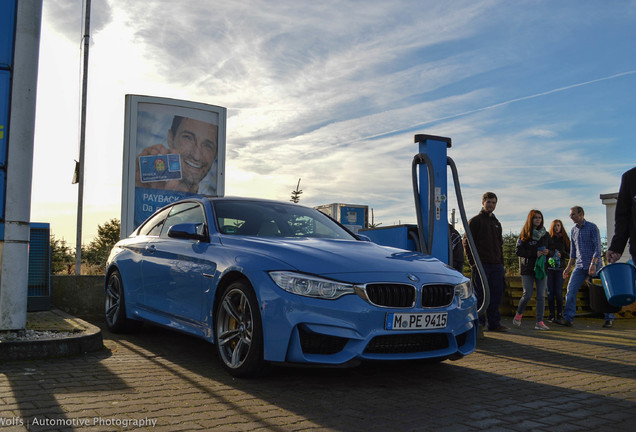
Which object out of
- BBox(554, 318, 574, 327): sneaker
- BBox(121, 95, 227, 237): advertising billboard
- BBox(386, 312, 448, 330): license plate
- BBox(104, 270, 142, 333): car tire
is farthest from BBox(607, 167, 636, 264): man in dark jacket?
BBox(121, 95, 227, 237): advertising billboard

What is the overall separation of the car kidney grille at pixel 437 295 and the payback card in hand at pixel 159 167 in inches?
308

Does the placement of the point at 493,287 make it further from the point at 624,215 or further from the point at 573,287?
the point at 624,215

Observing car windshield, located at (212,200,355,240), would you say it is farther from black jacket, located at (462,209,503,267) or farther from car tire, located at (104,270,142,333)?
black jacket, located at (462,209,503,267)

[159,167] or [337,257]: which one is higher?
[159,167]

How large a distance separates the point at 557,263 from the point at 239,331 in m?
6.97

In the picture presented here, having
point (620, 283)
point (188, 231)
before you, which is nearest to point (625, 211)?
point (620, 283)

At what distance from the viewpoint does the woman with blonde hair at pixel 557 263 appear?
33.2ft

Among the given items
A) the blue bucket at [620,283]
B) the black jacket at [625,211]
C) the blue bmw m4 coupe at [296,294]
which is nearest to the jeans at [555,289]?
the blue bucket at [620,283]

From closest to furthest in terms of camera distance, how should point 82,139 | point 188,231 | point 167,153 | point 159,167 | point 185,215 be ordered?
point 188,231 < point 185,215 < point 159,167 < point 167,153 < point 82,139

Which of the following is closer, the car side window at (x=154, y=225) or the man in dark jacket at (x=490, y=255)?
the car side window at (x=154, y=225)

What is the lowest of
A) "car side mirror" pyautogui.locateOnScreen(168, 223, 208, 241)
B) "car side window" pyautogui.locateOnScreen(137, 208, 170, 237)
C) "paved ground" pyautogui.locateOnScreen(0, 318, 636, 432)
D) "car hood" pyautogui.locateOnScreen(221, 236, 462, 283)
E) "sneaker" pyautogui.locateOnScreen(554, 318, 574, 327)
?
"sneaker" pyautogui.locateOnScreen(554, 318, 574, 327)

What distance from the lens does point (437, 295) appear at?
4742mm

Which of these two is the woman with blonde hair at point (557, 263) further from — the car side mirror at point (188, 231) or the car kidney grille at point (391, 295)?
the car side mirror at point (188, 231)

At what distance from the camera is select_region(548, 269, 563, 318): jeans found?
1037cm
